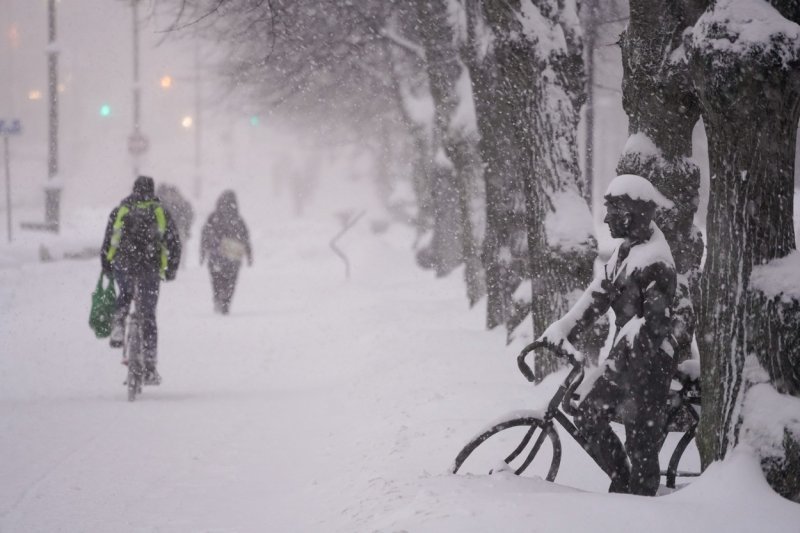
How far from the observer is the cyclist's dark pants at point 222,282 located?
55.3 feet

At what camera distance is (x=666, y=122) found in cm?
700

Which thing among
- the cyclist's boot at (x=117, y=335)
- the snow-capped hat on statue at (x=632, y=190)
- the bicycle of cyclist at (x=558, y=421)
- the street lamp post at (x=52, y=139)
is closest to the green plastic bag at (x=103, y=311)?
the cyclist's boot at (x=117, y=335)

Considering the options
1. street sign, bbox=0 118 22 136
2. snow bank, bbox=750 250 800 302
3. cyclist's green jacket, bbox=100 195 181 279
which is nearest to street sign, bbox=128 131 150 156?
street sign, bbox=0 118 22 136

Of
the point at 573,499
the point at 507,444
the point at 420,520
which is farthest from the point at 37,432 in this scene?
the point at 573,499

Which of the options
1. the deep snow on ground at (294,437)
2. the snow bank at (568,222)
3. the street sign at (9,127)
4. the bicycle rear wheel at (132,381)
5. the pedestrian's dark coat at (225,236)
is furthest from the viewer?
the street sign at (9,127)

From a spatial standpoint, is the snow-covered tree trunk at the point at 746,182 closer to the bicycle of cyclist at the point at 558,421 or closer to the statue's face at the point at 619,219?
the bicycle of cyclist at the point at 558,421

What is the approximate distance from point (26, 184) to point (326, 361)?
162ft

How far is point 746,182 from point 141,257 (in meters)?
6.88

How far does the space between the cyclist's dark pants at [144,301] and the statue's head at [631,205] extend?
20.2 ft

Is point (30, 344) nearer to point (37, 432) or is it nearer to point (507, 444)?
point (37, 432)

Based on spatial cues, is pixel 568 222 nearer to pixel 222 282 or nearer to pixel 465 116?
pixel 465 116

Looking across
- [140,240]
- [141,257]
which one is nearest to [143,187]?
[140,240]

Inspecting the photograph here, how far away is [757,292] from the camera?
4480 mm

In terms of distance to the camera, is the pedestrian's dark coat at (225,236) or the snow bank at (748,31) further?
the pedestrian's dark coat at (225,236)
